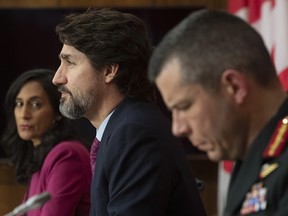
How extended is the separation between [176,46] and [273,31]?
8.72 ft

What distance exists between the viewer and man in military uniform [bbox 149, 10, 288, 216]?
1590 mm

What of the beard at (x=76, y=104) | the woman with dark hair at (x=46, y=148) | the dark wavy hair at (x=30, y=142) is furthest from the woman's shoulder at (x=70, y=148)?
the beard at (x=76, y=104)

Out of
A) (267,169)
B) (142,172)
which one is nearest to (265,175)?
(267,169)

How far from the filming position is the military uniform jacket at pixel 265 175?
1.53m

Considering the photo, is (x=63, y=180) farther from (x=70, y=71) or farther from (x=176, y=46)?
(x=176, y=46)

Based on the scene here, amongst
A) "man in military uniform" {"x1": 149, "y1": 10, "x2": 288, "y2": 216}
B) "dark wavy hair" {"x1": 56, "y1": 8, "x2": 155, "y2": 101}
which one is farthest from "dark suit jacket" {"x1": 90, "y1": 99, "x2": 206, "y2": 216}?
"man in military uniform" {"x1": 149, "y1": 10, "x2": 288, "y2": 216}

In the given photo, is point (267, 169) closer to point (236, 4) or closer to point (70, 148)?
point (70, 148)

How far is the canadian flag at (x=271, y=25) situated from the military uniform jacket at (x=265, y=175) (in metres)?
2.01

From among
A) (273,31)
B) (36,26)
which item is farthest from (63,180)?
(36,26)

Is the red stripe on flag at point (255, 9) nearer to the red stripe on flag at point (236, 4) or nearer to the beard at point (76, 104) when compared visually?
the red stripe on flag at point (236, 4)

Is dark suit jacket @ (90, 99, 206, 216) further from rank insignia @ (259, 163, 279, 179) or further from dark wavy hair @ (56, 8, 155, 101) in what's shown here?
rank insignia @ (259, 163, 279, 179)

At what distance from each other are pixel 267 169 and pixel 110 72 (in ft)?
3.54

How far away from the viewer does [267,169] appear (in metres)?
1.58

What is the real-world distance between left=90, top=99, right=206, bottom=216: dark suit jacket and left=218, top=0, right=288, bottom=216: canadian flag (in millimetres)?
1342
